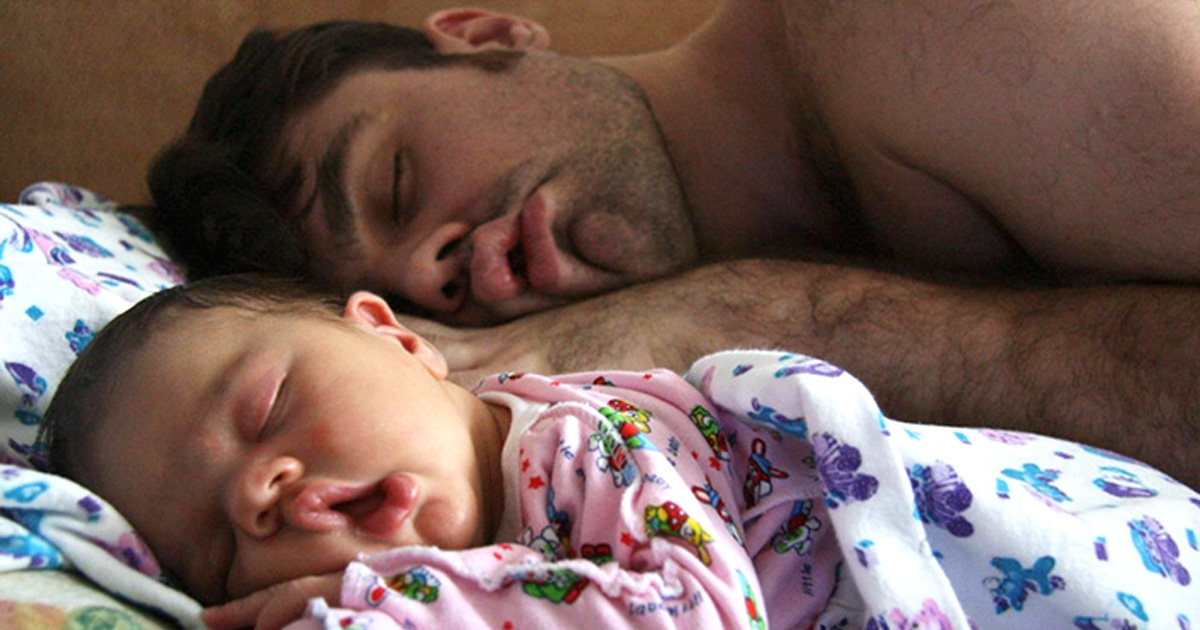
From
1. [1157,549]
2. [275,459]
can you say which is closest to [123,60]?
[275,459]

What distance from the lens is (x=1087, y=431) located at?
0.93 metres

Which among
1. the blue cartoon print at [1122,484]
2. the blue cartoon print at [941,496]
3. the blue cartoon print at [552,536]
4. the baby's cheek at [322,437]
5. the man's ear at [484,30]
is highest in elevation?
the man's ear at [484,30]

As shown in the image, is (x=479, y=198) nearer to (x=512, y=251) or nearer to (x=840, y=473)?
(x=512, y=251)

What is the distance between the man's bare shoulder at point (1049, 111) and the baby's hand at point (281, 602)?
2.64 ft

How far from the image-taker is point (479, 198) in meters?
1.33

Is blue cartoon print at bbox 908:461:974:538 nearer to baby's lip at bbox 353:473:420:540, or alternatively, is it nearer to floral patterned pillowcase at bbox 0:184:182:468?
baby's lip at bbox 353:473:420:540

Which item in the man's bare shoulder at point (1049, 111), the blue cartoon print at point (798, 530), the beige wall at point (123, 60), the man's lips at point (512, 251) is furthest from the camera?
the beige wall at point (123, 60)

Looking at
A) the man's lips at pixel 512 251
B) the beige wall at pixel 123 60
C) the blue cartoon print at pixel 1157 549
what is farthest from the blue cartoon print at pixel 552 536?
the beige wall at pixel 123 60

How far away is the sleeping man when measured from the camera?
968 millimetres

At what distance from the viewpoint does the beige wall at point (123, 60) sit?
178cm

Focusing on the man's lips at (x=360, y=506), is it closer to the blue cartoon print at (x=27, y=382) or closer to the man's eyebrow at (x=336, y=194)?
the blue cartoon print at (x=27, y=382)

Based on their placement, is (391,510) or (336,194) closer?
(391,510)

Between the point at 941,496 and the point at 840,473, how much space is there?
71mm

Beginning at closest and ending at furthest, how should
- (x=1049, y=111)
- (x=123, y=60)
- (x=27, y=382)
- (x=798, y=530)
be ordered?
1. (x=798, y=530)
2. (x=27, y=382)
3. (x=1049, y=111)
4. (x=123, y=60)
